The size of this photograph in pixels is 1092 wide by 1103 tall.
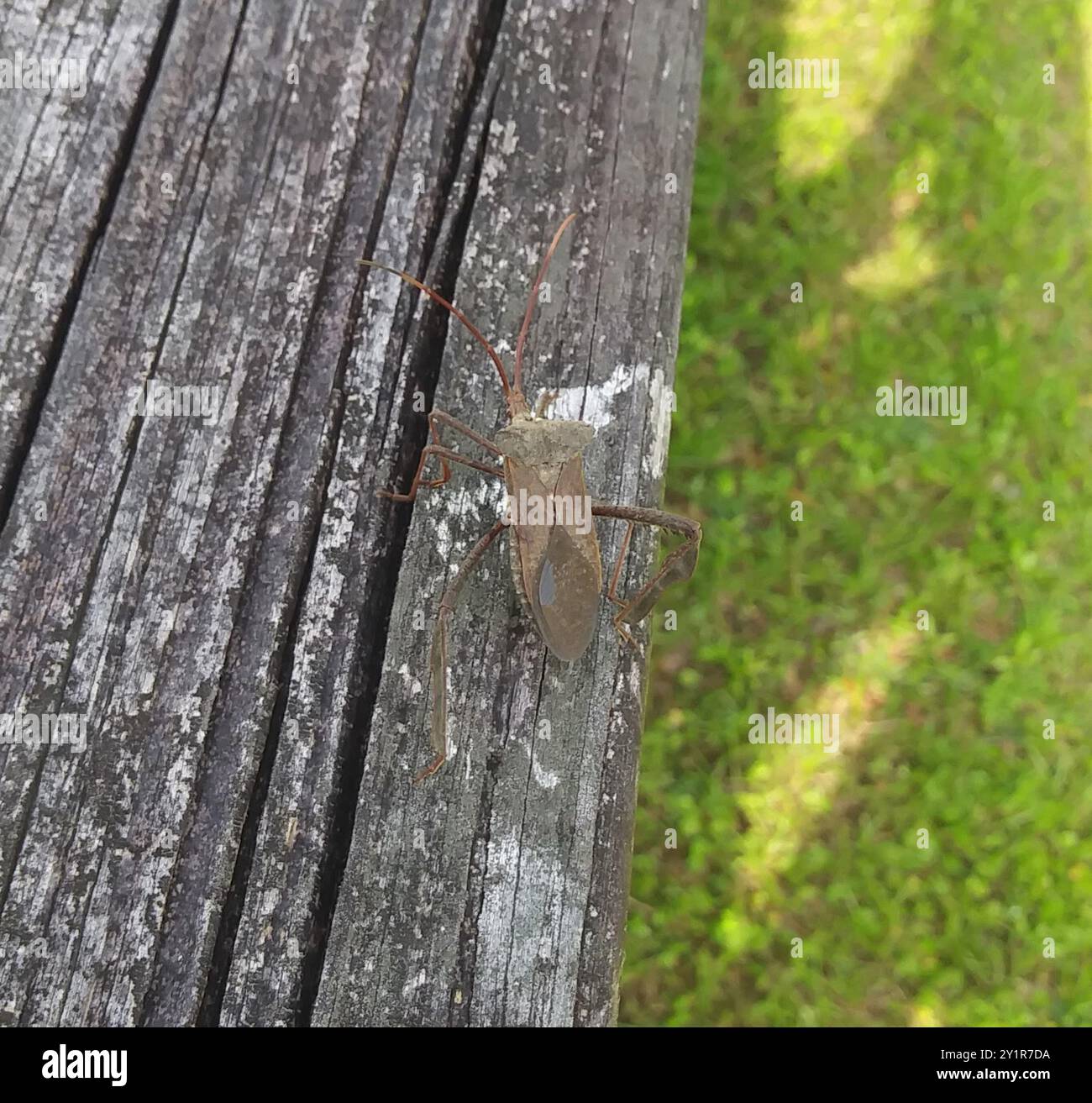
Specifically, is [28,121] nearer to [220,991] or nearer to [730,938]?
[220,991]

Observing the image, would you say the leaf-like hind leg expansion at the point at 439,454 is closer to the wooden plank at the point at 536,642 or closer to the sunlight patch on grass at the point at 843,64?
the wooden plank at the point at 536,642

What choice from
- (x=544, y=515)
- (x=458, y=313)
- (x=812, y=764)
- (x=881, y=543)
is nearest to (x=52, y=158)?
(x=458, y=313)

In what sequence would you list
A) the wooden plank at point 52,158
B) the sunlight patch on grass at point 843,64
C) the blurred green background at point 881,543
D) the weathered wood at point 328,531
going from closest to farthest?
1. the weathered wood at point 328,531
2. the wooden plank at point 52,158
3. the blurred green background at point 881,543
4. the sunlight patch on grass at point 843,64

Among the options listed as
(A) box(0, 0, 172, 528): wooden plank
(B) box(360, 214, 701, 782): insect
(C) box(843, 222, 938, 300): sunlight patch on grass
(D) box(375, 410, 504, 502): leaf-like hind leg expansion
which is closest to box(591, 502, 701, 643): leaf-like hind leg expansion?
(B) box(360, 214, 701, 782): insect

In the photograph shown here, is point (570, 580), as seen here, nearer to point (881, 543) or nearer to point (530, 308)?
point (530, 308)

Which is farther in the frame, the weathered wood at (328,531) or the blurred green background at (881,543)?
the blurred green background at (881,543)

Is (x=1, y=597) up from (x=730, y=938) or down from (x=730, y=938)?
up

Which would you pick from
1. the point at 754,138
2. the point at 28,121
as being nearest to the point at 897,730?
the point at 754,138

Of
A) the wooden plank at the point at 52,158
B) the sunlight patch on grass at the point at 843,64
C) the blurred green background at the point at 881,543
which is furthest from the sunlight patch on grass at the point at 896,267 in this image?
the wooden plank at the point at 52,158
